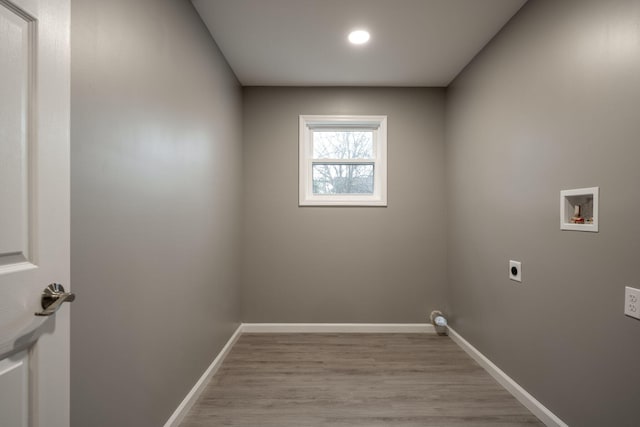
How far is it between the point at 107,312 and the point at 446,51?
9.38 feet

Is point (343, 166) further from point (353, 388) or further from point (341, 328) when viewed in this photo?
point (353, 388)

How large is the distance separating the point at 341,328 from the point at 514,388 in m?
1.59

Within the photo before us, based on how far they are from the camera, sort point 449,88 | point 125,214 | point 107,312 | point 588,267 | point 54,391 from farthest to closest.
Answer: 1. point 449,88
2. point 588,267
3. point 125,214
4. point 107,312
5. point 54,391

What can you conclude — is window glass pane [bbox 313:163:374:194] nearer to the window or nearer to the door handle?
the window

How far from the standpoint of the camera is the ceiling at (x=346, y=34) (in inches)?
81.5

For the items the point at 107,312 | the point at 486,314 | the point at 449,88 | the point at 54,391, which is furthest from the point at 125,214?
the point at 449,88

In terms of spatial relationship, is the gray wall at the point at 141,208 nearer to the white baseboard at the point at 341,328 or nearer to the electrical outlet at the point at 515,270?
the white baseboard at the point at 341,328

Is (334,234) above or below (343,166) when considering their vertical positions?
below

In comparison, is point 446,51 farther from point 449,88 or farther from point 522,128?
point 522,128

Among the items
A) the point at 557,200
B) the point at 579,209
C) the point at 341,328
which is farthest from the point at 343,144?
the point at 579,209

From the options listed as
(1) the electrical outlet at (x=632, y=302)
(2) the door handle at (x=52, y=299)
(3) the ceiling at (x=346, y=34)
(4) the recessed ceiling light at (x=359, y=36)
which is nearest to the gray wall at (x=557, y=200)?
(1) the electrical outlet at (x=632, y=302)

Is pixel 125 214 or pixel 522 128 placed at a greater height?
pixel 522 128

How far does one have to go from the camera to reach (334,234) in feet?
10.9

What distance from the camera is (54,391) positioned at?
84 centimetres
